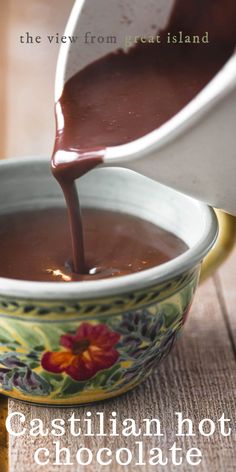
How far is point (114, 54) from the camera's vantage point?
131cm

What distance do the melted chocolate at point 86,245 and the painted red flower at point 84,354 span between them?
0.43 feet

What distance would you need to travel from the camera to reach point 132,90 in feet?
4.11

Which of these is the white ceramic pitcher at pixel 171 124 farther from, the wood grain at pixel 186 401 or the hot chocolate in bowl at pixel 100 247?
the wood grain at pixel 186 401

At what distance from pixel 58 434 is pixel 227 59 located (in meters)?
0.57

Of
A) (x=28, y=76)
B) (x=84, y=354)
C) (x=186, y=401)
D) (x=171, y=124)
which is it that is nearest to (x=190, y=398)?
(x=186, y=401)

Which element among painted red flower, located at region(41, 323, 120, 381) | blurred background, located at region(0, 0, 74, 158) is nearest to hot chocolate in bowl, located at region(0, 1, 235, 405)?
painted red flower, located at region(41, 323, 120, 381)

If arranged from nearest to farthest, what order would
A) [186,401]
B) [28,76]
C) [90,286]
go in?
1. [90,286]
2. [186,401]
3. [28,76]

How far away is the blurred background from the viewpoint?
2268mm

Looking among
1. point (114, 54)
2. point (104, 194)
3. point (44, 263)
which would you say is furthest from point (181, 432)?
point (114, 54)

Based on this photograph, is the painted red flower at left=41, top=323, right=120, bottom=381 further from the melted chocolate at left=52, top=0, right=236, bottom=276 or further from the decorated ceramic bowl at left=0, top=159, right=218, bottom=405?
the melted chocolate at left=52, top=0, right=236, bottom=276

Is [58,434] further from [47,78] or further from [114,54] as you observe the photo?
[47,78]

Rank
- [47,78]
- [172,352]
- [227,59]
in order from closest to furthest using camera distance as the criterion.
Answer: [227,59] → [172,352] → [47,78]

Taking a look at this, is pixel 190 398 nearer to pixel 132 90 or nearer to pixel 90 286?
pixel 90 286

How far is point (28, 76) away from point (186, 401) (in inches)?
66.1
